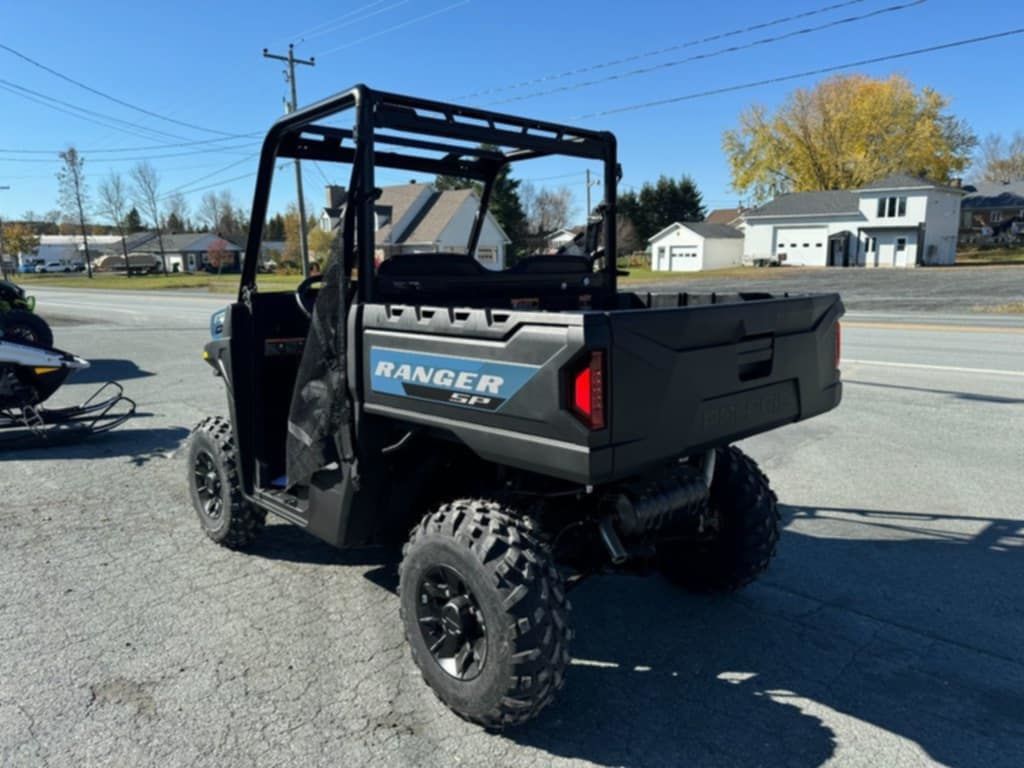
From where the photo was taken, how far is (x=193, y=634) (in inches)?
138

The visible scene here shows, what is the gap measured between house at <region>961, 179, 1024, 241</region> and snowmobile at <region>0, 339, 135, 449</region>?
81.9 m

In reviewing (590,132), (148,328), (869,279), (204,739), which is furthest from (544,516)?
(869,279)

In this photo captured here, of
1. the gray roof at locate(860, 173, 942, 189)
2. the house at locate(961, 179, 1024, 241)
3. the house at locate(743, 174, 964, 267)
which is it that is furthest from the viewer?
the house at locate(961, 179, 1024, 241)

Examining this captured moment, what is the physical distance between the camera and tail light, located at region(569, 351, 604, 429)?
234cm

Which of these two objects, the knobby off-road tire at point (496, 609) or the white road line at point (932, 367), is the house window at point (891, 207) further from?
the knobby off-road tire at point (496, 609)

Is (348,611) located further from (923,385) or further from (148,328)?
(148,328)

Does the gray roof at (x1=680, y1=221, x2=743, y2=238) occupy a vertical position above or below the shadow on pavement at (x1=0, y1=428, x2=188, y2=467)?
above

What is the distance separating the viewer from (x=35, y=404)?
284 inches

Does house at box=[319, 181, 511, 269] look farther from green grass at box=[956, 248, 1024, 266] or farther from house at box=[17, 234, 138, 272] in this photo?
house at box=[17, 234, 138, 272]

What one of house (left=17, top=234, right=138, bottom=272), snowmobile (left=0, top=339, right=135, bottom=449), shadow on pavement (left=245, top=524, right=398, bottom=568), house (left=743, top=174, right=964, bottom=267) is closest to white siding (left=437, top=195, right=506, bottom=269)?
shadow on pavement (left=245, top=524, right=398, bottom=568)

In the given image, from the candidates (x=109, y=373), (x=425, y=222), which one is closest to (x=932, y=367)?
(x=425, y=222)

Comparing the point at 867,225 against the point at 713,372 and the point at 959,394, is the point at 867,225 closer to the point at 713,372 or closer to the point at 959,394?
the point at 959,394

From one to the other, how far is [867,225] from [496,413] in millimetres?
60798

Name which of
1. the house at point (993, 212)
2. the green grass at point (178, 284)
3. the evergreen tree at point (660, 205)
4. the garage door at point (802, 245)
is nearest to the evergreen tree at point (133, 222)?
the green grass at point (178, 284)
